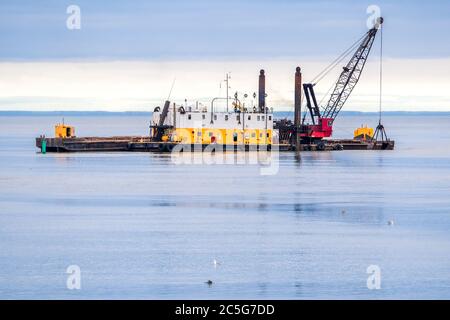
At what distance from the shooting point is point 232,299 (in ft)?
126

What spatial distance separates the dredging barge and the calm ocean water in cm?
2000

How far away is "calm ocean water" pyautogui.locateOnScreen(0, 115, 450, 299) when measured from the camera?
4066 cm

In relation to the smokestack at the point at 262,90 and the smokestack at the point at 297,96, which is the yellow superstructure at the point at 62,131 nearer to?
the smokestack at the point at 262,90

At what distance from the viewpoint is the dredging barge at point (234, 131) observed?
112 m

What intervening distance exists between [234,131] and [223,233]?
60.6 metres

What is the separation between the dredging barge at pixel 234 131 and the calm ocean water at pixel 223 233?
65.6 ft

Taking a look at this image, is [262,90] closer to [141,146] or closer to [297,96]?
[297,96]
